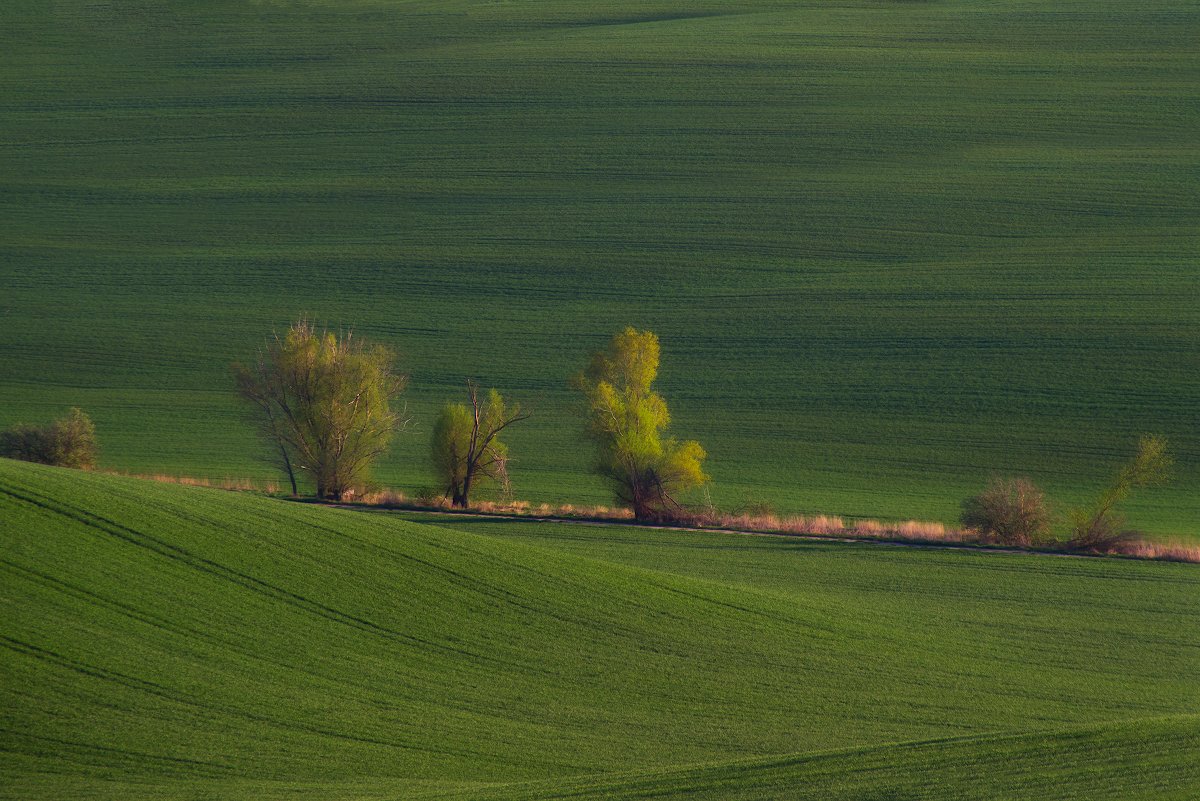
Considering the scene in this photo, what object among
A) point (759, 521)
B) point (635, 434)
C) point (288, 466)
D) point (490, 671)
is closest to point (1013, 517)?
point (759, 521)

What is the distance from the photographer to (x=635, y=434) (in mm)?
41562

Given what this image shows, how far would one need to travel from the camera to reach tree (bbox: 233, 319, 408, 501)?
42.9 metres

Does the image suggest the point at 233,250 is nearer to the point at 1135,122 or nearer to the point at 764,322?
the point at 764,322

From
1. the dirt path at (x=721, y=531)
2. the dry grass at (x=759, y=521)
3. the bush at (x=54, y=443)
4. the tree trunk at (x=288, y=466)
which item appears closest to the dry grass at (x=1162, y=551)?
the dry grass at (x=759, y=521)

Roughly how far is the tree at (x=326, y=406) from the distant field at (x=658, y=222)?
2963 mm

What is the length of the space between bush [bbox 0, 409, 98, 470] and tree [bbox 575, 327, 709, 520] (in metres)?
15.5

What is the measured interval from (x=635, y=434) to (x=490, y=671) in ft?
64.8

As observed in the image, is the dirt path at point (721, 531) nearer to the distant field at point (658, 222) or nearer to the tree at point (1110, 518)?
the tree at point (1110, 518)

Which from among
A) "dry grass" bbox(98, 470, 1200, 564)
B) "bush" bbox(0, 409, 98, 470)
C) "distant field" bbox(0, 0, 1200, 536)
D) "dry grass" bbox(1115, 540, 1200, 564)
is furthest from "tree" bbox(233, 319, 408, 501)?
"dry grass" bbox(1115, 540, 1200, 564)

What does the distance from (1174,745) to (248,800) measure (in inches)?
463

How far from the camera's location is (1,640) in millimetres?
19250

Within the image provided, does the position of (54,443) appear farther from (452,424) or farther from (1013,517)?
(1013,517)

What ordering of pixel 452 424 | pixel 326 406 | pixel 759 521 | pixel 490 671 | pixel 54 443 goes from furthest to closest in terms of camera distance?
pixel 452 424, pixel 326 406, pixel 54 443, pixel 759 521, pixel 490 671

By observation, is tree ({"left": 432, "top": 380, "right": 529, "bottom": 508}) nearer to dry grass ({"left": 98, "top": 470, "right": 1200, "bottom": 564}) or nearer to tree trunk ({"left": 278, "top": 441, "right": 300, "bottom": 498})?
dry grass ({"left": 98, "top": 470, "right": 1200, "bottom": 564})
